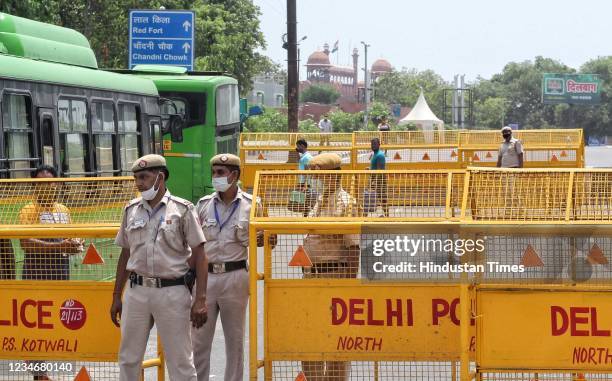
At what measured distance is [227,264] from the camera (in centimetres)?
855

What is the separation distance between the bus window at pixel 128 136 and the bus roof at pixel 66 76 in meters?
0.30

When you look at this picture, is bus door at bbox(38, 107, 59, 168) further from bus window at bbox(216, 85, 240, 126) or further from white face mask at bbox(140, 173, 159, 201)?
bus window at bbox(216, 85, 240, 126)

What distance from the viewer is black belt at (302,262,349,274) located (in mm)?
8172

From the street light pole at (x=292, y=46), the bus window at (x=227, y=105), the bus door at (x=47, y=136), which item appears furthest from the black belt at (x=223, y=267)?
the street light pole at (x=292, y=46)

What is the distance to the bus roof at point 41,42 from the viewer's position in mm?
15562

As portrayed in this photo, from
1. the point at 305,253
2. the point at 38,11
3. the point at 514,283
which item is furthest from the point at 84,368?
the point at 38,11

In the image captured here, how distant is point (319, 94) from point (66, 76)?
170 m

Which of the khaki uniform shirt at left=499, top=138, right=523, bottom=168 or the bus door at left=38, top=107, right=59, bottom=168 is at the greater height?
the bus door at left=38, top=107, right=59, bottom=168

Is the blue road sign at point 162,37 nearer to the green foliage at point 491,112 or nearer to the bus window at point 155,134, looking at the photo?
the bus window at point 155,134

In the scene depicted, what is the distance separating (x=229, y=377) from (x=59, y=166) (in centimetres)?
737

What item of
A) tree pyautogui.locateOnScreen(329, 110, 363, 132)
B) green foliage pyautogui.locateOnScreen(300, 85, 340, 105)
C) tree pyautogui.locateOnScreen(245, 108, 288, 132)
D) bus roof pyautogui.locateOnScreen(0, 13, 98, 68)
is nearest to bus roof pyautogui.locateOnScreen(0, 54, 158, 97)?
bus roof pyautogui.locateOnScreen(0, 13, 98, 68)

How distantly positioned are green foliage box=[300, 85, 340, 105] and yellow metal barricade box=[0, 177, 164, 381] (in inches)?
6925

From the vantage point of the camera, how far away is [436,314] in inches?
316

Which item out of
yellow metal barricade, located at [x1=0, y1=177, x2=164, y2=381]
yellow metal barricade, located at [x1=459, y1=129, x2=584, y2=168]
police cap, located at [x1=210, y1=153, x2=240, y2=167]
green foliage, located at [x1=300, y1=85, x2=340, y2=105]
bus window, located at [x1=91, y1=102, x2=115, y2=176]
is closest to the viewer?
yellow metal barricade, located at [x1=0, y1=177, x2=164, y2=381]
